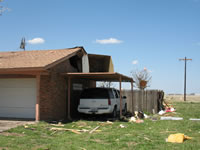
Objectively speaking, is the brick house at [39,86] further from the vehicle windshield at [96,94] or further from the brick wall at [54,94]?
the vehicle windshield at [96,94]

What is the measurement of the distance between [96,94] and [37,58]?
401 centimetres

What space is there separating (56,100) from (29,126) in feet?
11.3

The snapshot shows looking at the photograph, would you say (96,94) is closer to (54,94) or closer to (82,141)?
(54,94)

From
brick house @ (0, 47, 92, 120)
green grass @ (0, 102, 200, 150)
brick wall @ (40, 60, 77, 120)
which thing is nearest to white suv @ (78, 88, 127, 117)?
brick wall @ (40, 60, 77, 120)

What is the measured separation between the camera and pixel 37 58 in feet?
50.7

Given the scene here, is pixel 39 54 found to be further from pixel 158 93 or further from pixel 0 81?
pixel 158 93

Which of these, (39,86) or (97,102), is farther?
(97,102)

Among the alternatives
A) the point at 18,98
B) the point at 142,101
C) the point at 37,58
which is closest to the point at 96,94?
the point at 37,58

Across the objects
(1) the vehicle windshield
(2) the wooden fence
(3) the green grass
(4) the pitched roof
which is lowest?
(3) the green grass

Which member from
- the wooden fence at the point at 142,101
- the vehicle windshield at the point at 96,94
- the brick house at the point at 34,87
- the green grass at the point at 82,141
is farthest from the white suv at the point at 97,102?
the wooden fence at the point at 142,101

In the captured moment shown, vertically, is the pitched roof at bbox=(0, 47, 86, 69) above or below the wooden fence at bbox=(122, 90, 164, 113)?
above

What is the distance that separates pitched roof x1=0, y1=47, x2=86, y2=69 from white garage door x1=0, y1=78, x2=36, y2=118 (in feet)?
3.49

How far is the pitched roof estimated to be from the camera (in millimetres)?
13513

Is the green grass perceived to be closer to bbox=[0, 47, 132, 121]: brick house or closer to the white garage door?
bbox=[0, 47, 132, 121]: brick house
